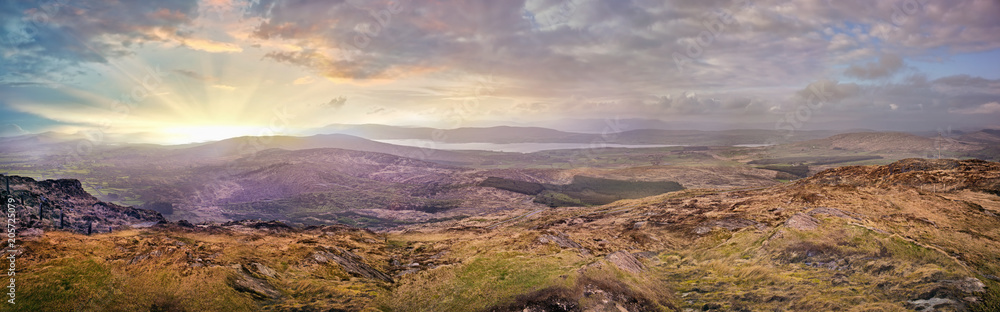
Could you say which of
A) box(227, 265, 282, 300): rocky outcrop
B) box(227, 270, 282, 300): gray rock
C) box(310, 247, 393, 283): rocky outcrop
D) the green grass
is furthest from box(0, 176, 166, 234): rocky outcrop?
the green grass

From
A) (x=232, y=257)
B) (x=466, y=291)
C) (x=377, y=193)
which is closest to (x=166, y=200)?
(x=377, y=193)

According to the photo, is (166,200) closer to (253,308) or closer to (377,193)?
(377,193)

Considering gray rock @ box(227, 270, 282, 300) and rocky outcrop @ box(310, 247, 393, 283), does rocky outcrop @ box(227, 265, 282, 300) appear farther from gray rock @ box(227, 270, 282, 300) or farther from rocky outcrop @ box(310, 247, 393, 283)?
rocky outcrop @ box(310, 247, 393, 283)

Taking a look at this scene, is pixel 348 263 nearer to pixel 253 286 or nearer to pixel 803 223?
pixel 253 286

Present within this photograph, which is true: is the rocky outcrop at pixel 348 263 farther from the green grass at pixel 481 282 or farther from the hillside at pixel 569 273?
the green grass at pixel 481 282

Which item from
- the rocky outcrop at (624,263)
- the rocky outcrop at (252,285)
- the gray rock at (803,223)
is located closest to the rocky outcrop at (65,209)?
the rocky outcrop at (252,285)

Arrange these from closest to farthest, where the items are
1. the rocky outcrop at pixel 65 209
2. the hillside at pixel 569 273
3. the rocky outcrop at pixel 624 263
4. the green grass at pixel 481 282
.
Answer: the hillside at pixel 569 273
the green grass at pixel 481 282
the rocky outcrop at pixel 624 263
the rocky outcrop at pixel 65 209

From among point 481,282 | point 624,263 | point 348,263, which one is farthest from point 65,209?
point 624,263


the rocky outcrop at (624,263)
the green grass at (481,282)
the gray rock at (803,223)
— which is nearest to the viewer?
the green grass at (481,282)

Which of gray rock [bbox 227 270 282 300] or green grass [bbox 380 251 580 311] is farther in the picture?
green grass [bbox 380 251 580 311]

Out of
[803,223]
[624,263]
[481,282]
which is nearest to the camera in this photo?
[481,282]

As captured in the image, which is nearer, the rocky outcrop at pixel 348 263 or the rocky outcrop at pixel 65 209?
the rocky outcrop at pixel 348 263
